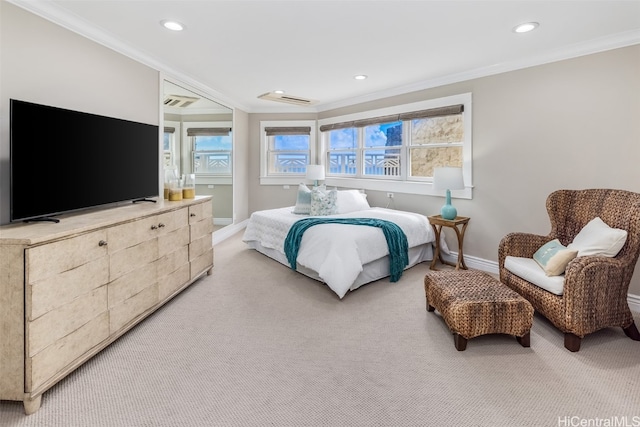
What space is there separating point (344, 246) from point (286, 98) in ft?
10.5

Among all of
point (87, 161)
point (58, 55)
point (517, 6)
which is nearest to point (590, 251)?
point (517, 6)

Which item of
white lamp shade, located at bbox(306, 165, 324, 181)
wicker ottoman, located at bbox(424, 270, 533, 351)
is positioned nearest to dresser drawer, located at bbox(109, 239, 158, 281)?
wicker ottoman, located at bbox(424, 270, 533, 351)

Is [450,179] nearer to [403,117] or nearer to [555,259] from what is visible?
[403,117]

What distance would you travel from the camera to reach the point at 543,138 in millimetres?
3510

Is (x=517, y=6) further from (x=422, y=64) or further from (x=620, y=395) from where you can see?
(x=620, y=395)

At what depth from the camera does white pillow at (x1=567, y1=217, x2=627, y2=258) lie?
2424 millimetres

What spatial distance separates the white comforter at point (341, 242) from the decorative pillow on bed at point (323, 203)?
253 mm

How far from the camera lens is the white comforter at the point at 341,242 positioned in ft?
10.7

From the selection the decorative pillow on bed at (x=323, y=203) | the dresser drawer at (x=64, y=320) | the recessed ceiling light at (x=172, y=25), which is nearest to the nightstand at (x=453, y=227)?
the decorative pillow on bed at (x=323, y=203)

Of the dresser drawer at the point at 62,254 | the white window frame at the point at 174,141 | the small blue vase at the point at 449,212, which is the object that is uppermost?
the white window frame at the point at 174,141

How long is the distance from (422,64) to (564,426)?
3455 mm

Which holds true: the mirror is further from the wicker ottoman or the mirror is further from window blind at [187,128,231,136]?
the wicker ottoman

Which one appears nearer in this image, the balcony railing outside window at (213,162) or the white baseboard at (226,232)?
the balcony railing outside window at (213,162)

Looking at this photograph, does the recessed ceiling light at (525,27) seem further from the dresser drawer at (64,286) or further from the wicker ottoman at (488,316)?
the dresser drawer at (64,286)
